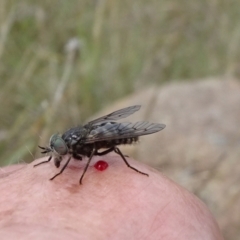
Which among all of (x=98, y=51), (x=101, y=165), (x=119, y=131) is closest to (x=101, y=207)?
(x=101, y=165)

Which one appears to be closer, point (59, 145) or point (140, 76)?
point (59, 145)

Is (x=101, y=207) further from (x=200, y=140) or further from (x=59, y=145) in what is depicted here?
(x=200, y=140)

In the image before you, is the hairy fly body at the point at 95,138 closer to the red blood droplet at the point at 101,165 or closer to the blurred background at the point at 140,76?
the red blood droplet at the point at 101,165

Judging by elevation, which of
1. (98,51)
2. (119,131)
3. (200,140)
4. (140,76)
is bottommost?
(200,140)

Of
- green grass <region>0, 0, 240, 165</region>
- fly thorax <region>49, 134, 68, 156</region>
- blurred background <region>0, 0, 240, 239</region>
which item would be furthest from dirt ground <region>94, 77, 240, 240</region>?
fly thorax <region>49, 134, 68, 156</region>

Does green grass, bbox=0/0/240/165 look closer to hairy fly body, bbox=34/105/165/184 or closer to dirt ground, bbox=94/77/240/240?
dirt ground, bbox=94/77/240/240

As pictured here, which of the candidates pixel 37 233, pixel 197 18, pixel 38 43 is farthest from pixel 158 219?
pixel 197 18
